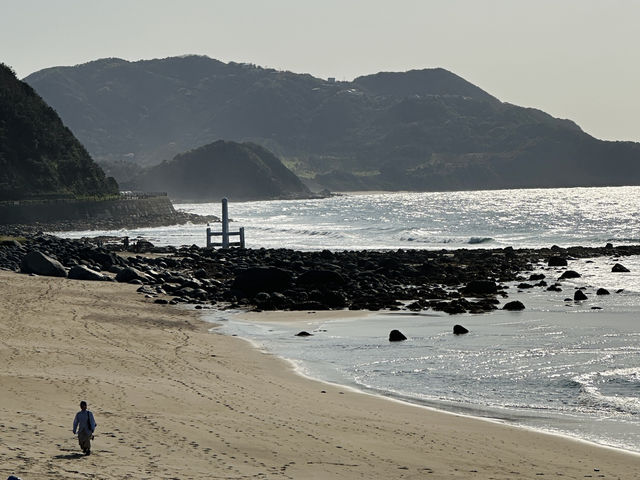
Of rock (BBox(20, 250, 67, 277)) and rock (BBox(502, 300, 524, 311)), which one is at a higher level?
rock (BBox(20, 250, 67, 277))

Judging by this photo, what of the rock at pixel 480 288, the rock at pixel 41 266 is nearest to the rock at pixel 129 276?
the rock at pixel 41 266

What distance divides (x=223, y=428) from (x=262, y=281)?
21.3m

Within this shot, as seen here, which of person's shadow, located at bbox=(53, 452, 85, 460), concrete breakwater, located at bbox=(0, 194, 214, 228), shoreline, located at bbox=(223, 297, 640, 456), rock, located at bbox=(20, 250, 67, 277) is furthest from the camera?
concrete breakwater, located at bbox=(0, 194, 214, 228)

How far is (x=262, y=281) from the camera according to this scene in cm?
3553

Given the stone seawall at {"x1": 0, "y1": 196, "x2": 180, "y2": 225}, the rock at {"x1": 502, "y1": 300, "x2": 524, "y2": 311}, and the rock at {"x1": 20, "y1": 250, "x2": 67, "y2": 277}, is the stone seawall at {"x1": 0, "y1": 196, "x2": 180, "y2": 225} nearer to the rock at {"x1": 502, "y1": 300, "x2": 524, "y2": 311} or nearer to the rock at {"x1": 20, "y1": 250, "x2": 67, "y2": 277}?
the rock at {"x1": 20, "y1": 250, "x2": 67, "y2": 277}

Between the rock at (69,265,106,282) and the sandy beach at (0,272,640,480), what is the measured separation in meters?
16.0

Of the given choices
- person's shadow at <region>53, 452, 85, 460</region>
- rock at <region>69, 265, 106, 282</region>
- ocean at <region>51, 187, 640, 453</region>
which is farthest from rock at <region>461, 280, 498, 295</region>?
person's shadow at <region>53, 452, 85, 460</region>

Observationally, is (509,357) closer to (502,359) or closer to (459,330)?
(502,359)

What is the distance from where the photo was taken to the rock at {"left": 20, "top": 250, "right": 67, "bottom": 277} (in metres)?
38.6

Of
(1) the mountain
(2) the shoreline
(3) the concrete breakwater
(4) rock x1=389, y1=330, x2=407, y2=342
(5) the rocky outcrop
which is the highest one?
(1) the mountain

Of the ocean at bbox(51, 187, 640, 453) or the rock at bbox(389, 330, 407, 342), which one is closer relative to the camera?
the ocean at bbox(51, 187, 640, 453)

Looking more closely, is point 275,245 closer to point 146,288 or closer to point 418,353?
point 146,288

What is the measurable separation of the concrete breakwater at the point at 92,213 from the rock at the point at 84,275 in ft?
209

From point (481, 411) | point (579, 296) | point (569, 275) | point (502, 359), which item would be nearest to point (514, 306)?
point (579, 296)
